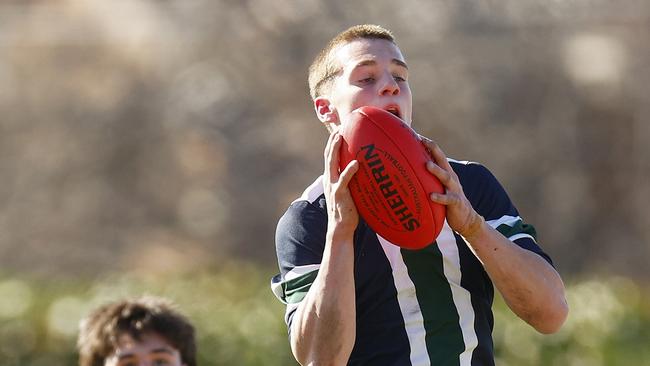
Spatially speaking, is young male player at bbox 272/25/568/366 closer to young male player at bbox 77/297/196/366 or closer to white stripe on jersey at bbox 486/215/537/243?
white stripe on jersey at bbox 486/215/537/243

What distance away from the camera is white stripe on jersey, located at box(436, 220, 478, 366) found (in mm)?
3941

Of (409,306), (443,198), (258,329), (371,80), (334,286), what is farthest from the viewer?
(258,329)

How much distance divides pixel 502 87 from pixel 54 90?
14.9ft

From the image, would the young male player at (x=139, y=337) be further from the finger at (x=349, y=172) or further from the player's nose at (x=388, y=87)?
the finger at (x=349, y=172)

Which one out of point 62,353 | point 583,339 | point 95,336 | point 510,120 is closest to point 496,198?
point 95,336

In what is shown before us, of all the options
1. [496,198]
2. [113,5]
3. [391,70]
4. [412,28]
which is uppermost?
[113,5]

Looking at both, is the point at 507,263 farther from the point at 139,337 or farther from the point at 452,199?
the point at 139,337

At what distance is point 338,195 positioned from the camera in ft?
12.0

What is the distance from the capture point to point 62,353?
24.9 feet

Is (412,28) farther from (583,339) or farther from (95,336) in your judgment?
(95,336)

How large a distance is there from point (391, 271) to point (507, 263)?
1.25ft

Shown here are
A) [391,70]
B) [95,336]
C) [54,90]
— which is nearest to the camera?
[391,70]

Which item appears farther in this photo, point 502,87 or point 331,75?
point 502,87

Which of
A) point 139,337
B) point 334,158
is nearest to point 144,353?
point 139,337
